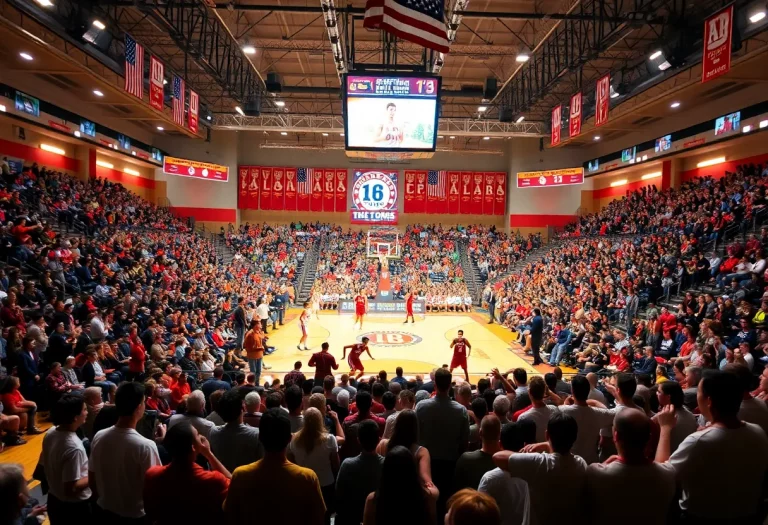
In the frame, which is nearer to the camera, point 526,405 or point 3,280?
point 526,405

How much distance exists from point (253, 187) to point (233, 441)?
32475 mm

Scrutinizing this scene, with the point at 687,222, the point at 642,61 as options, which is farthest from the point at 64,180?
the point at 687,222

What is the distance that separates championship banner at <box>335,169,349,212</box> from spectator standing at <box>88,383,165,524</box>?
31.6m

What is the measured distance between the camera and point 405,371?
13.5 metres

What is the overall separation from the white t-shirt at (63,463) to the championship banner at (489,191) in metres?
33.2

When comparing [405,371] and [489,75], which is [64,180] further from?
[489,75]

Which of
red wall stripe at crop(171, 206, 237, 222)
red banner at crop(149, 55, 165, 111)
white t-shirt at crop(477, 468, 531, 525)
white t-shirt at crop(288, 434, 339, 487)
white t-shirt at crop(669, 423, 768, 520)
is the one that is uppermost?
red banner at crop(149, 55, 165, 111)

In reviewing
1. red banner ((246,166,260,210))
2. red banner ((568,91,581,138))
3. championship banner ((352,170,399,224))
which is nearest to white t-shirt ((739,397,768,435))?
red banner ((568,91,581,138))

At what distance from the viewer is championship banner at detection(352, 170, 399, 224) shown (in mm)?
31500

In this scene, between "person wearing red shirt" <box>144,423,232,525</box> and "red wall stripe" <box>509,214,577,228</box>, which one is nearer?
"person wearing red shirt" <box>144,423,232,525</box>

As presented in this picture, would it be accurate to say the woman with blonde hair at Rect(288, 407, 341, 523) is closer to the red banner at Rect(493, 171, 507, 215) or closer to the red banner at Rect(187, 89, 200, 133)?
the red banner at Rect(187, 89, 200, 133)

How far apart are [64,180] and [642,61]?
79.2 feet

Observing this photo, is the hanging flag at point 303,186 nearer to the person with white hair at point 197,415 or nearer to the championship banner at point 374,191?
the championship banner at point 374,191

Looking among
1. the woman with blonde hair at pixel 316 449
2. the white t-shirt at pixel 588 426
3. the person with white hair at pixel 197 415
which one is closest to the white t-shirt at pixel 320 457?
the woman with blonde hair at pixel 316 449
